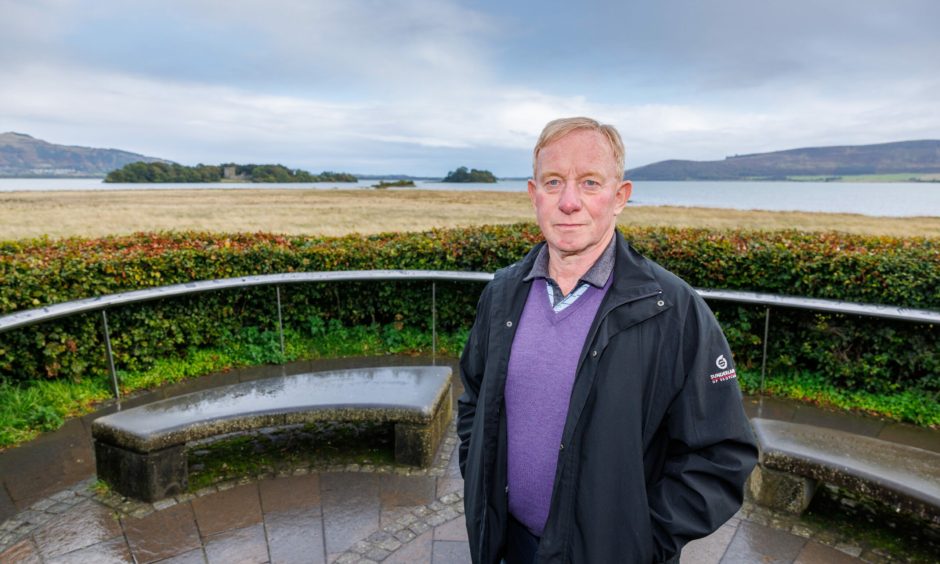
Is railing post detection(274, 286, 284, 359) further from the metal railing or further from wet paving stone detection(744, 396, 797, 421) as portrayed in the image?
wet paving stone detection(744, 396, 797, 421)

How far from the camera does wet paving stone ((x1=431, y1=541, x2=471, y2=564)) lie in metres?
2.96

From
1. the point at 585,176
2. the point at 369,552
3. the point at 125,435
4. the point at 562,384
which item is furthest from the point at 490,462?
the point at 125,435

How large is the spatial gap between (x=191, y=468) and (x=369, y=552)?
5.12 ft

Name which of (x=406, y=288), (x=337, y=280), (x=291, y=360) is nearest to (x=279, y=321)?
(x=291, y=360)

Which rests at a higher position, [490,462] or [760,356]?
[490,462]

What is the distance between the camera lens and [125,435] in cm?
344

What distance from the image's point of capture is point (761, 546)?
3.08 meters

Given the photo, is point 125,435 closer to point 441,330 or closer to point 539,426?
Answer: point 539,426

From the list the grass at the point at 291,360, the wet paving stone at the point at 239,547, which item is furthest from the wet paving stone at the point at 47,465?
the wet paving stone at the point at 239,547

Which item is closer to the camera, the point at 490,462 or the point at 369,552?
the point at 490,462

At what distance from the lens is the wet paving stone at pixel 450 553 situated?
9.71 ft

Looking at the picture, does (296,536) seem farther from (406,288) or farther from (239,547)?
(406,288)

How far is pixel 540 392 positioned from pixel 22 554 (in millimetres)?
3003

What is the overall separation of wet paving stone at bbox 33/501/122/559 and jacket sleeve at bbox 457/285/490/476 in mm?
2273
